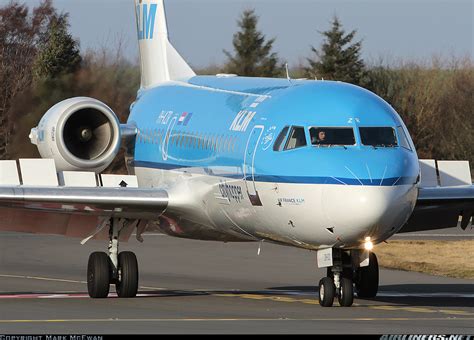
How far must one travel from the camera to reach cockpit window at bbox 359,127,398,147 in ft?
67.9

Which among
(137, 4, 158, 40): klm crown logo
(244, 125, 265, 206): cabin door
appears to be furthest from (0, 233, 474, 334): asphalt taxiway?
(137, 4, 158, 40): klm crown logo

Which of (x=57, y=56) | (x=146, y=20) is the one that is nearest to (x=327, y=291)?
(x=146, y=20)

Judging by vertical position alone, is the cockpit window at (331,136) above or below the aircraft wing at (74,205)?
above

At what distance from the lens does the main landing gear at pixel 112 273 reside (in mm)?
24234

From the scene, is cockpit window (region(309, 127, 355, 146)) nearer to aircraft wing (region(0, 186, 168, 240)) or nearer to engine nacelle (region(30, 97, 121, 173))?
aircraft wing (region(0, 186, 168, 240))

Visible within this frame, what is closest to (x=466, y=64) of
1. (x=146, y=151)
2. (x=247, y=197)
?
(x=146, y=151)

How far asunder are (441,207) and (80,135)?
6.97 metres

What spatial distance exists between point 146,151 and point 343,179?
8.78 m

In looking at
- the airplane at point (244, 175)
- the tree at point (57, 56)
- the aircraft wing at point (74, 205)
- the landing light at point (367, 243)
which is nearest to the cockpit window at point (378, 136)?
the airplane at point (244, 175)

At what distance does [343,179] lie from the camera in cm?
1978

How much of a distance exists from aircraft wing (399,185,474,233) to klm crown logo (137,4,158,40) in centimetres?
916

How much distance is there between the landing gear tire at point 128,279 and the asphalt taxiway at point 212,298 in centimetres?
23

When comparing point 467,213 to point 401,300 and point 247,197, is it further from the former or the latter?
point 247,197

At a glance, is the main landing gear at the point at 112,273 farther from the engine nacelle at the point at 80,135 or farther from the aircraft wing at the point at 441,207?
the aircraft wing at the point at 441,207
